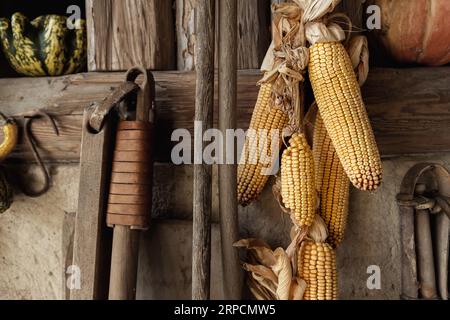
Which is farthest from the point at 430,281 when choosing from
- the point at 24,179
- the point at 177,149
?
the point at 24,179

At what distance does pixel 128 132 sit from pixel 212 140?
225mm

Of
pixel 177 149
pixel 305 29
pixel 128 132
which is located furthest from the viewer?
pixel 177 149

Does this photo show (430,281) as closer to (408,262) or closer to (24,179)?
(408,262)

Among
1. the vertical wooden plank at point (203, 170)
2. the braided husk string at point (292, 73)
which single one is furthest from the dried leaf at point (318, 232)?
the vertical wooden plank at point (203, 170)

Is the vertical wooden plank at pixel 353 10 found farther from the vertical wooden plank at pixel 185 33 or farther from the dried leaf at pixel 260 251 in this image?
the dried leaf at pixel 260 251

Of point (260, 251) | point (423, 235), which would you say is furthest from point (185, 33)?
point (423, 235)

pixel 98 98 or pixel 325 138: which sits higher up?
pixel 98 98

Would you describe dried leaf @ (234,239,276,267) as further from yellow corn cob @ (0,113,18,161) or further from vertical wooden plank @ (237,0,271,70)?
yellow corn cob @ (0,113,18,161)

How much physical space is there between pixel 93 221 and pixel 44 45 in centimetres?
57

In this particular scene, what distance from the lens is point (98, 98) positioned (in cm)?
118

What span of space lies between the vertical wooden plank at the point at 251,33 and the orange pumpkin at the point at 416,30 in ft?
1.04

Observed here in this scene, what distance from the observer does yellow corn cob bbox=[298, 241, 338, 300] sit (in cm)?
92

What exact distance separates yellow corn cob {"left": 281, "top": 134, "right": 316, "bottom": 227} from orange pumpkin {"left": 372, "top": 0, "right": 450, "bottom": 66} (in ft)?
1.45

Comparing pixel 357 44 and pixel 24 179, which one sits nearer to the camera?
pixel 357 44
